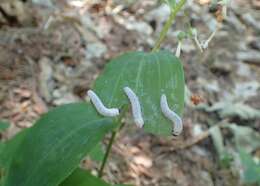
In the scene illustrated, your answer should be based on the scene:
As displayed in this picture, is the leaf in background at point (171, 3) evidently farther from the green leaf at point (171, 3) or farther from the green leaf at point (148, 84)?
the green leaf at point (148, 84)

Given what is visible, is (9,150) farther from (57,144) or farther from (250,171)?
(250,171)

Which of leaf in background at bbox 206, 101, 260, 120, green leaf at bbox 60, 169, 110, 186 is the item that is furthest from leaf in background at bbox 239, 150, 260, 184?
green leaf at bbox 60, 169, 110, 186

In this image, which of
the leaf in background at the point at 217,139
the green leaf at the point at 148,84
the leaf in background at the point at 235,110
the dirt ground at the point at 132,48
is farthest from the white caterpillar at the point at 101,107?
the leaf in background at the point at 235,110

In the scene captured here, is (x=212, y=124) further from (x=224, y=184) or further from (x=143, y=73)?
(x=143, y=73)

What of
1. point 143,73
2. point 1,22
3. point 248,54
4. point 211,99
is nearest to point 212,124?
point 211,99

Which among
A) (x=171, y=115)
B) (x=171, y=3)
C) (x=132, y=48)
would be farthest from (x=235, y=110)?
(x=171, y=115)
